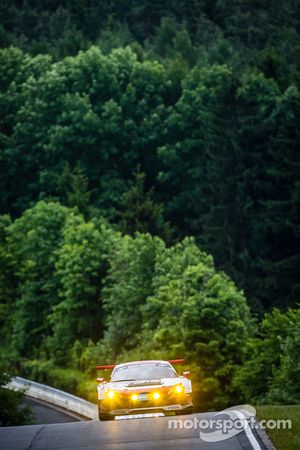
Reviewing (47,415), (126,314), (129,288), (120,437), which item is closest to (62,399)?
(47,415)

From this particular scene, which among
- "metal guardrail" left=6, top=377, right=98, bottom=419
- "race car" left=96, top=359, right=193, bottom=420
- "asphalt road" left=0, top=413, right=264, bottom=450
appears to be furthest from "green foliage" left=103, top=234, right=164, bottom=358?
"asphalt road" left=0, top=413, right=264, bottom=450

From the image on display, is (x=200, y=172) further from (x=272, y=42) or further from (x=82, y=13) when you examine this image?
(x=82, y=13)

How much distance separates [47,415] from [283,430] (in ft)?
127

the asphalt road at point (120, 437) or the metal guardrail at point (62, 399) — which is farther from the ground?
the asphalt road at point (120, 437)

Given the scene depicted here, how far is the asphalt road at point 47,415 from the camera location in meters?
56.0

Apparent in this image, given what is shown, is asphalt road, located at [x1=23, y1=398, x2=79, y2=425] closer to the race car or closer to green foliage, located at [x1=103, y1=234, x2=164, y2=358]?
green foliage, located at [x1=103, y1=234, x2=164, y2=358]

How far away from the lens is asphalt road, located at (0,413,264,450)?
1970cm

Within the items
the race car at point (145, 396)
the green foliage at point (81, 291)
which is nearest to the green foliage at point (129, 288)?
the green foliage at point (81, 291)

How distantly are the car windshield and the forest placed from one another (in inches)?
1218

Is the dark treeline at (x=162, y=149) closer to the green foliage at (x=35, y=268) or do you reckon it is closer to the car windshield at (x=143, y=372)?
the green foliage at (x=35, y=268)

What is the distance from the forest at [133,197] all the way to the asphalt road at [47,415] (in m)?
4.63

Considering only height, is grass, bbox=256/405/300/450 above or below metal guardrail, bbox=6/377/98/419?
above

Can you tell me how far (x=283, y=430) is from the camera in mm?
20969

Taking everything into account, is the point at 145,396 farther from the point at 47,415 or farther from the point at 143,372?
the point at 47,415
